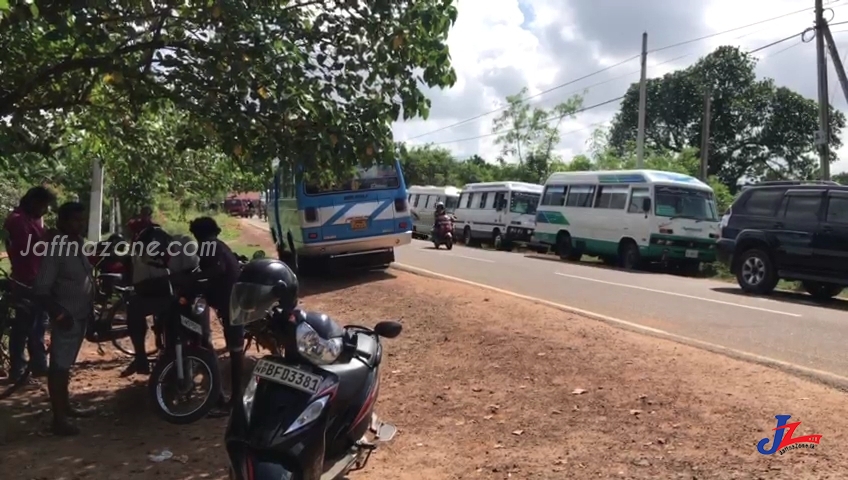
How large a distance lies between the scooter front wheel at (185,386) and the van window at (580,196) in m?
16.6

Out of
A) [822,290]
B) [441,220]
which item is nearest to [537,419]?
[822,290]

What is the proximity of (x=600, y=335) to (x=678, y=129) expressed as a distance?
4565 cm

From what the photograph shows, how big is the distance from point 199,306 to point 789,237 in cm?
1047

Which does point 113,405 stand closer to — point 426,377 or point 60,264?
point 60,264

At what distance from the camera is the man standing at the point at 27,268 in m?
6.70

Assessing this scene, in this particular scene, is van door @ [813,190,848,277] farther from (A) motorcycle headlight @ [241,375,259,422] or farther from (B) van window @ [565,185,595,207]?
(A) motorcycle headlight @ [241,375,259,422]

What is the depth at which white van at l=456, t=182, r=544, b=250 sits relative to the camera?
26422mm

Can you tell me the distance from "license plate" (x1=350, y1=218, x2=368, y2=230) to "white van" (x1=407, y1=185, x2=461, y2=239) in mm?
19073

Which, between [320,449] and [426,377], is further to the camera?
[426,377]

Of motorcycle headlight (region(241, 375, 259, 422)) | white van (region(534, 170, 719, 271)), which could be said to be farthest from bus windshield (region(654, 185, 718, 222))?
motorcycle headlight (region(241, 375, 259, 422))

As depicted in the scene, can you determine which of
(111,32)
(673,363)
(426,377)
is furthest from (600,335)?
(111,32)

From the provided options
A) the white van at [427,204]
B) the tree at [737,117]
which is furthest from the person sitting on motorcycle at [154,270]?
the tree at [737,117]

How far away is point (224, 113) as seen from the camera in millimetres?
5617

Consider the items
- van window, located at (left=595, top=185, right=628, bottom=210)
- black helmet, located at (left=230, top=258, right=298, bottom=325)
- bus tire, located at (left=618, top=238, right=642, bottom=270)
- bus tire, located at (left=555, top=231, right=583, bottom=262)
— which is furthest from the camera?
bus tire, located at (left=555, top=231, right=583, bottom=262)
